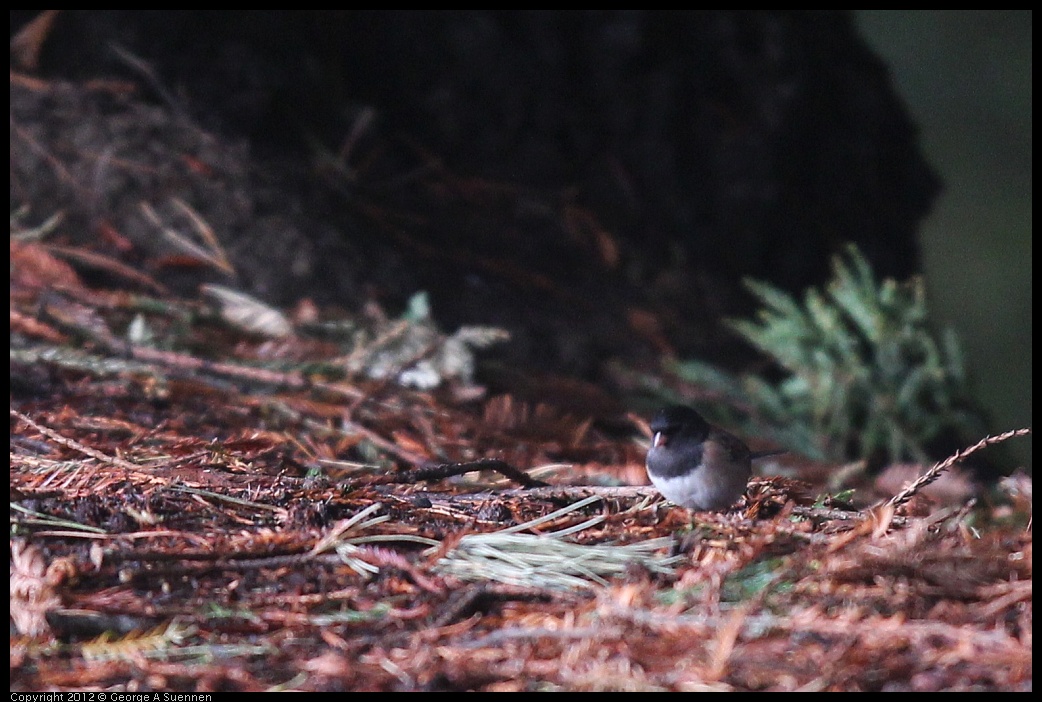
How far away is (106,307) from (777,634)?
215 centimetres

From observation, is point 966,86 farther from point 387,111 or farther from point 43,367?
point 43,367

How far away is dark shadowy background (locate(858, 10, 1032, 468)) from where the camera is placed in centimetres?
616

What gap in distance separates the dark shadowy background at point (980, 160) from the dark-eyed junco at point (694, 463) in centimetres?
526

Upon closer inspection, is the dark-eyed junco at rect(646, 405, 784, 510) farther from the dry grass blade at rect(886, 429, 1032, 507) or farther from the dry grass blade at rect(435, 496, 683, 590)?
the dry grass blade at rect(886, 429, 1032, 507)

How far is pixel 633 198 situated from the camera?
378cm

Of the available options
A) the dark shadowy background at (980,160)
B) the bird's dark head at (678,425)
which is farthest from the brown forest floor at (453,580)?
the dark shadowy background at (980,160)

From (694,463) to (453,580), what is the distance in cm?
46

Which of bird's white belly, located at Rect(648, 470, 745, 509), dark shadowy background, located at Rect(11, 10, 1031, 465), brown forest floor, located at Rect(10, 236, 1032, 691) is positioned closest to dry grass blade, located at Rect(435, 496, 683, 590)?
brown forest floor, located at Rect(10, 236, 1032, 691)

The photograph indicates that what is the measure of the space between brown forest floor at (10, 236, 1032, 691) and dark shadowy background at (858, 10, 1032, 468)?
4956 millimetres

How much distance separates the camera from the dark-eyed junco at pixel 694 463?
142cm

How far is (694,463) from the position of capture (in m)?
1.44

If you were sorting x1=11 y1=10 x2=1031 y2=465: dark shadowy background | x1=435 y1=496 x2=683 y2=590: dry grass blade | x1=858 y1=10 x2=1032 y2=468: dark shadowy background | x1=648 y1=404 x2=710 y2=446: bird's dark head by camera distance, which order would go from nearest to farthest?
x1=435 y1=496 x2=683 y2=590: dry grass blade
x1=648 y1=404 x2=710 y2=446: bird's dark head
x1=11 y1=10 x2=1031 y2=465: dark shadowy background
x1=858 y1=10 x2=1032 y2=468: dark shadowy background

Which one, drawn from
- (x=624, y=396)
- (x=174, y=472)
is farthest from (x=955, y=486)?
(x=174, y=472)

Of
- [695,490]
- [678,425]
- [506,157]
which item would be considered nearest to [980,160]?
[506,157]
